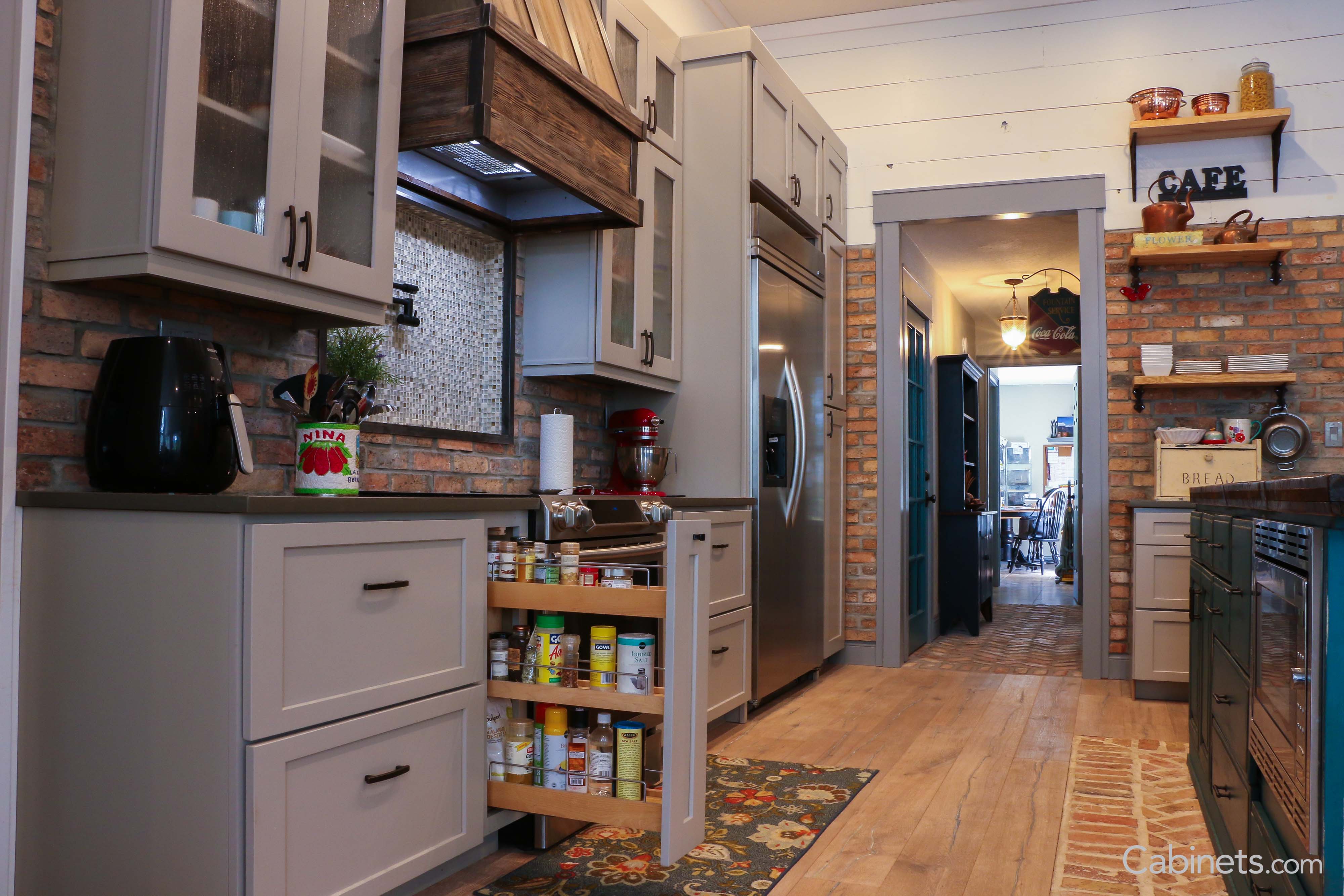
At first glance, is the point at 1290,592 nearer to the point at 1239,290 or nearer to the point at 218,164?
the point at 218,164

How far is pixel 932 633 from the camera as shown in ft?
19.3

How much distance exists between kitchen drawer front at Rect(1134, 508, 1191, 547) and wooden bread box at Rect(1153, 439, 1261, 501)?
74mm

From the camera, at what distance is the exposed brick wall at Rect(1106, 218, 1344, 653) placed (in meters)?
4.22

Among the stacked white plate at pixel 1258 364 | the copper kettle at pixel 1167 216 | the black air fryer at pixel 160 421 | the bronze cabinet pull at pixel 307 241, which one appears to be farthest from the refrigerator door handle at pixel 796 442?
the black air fryer at pixel 160 421

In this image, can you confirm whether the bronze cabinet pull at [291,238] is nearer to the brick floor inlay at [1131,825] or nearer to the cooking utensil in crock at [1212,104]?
the brick floor inlay at [1131,825]

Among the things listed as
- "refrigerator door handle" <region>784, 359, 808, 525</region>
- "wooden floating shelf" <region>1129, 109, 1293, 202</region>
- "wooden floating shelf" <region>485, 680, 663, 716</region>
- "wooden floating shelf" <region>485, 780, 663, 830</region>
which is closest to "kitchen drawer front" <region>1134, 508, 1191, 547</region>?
"refrigerator door handle" <region>784, 359, 808, 525</region>

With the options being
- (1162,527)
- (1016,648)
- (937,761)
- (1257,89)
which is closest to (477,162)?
(937,761)

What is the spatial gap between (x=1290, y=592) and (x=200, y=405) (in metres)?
1.72

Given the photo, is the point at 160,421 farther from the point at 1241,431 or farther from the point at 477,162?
the point at 1241,431

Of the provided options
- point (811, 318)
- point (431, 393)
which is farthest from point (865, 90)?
point (431, 393)

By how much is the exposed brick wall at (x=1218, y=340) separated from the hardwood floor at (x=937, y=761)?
2.73 feet

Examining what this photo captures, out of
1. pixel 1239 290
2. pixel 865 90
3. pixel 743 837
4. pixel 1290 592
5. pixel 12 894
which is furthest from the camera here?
pixel 865 90

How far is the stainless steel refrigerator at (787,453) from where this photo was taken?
372 centimetres

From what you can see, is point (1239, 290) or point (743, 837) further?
point (1239, 290)
